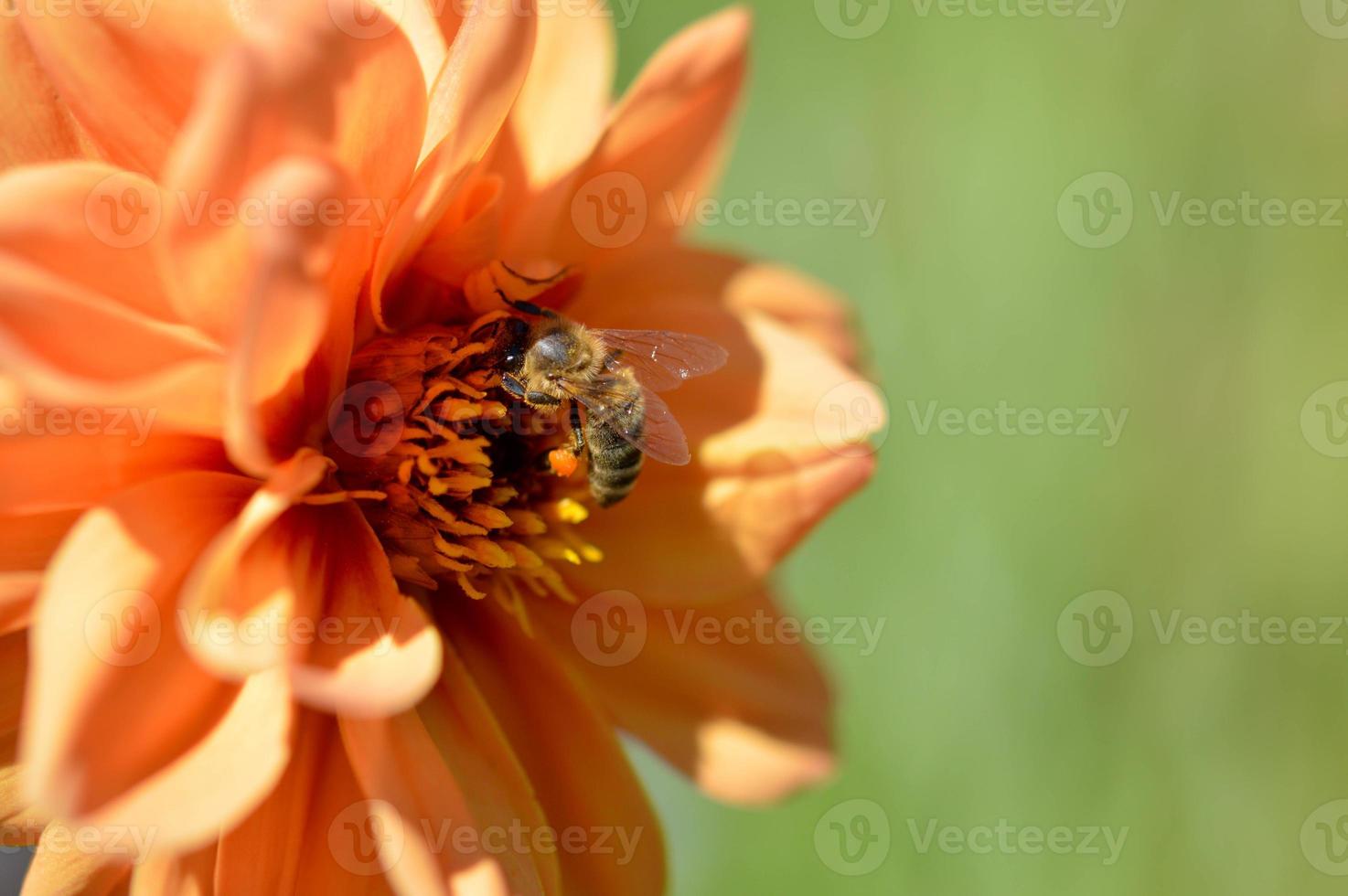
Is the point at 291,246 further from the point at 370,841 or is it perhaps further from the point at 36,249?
the point at 370,841

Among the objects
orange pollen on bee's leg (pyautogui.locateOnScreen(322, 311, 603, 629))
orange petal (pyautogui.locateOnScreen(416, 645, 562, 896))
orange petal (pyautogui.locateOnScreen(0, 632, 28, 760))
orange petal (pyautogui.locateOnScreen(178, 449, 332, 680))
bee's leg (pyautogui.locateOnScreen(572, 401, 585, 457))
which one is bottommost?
orange petal (pyautogui.locateOnScreen(0, 632, 28, 760))

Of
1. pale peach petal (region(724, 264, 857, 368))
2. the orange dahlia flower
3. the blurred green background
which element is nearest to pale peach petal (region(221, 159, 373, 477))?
the orange dahlia flower

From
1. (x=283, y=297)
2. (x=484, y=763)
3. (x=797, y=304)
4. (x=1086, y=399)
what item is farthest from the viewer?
(x=1086, y=399)

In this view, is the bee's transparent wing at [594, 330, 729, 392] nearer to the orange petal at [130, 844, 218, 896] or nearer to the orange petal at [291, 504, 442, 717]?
the orange petal at [291, 504, 442, 717]

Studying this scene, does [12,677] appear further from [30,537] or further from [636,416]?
[636,416]

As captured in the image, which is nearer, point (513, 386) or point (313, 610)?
point (313, 610)

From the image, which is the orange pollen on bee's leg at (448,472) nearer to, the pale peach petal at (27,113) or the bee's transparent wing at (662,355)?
the bee's transparent wing at (662,355)

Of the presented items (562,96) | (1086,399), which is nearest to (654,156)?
(562,96)

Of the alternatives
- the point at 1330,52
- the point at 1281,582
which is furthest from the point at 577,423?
the point at 1330,52
